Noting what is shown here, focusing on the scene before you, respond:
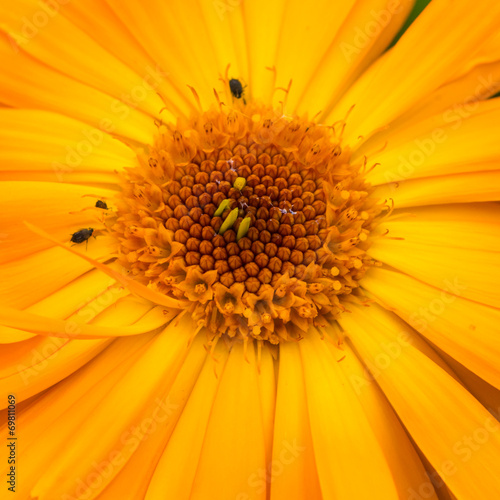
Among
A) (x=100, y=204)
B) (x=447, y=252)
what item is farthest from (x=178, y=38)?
(x=447, y=252)

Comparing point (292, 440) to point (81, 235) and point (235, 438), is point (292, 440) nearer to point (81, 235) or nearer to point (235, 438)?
point (235, 438)

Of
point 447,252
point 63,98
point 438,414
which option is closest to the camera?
point 438,414

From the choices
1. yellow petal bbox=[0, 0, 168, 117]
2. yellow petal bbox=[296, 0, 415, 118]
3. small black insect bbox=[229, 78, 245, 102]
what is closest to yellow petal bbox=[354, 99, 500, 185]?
yellow petal bbox=[296, 0, 415, 118]

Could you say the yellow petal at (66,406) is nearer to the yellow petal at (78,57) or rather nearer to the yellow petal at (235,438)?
the yellow petal at (235,438)

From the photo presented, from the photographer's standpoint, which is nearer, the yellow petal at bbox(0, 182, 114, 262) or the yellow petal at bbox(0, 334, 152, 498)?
the yellow petal at bbox(0, 334, 152, 498)

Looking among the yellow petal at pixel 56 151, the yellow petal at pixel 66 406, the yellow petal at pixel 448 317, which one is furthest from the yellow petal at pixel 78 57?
the yellow petal at pixel 448 317

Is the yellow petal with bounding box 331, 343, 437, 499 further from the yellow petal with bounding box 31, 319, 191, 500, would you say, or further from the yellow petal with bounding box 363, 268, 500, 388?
the yellow petal with bounding box 31, 319, 191, 500

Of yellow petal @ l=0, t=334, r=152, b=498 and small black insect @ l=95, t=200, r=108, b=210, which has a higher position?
small black insect @ l=95, t=200, r=108, b=210

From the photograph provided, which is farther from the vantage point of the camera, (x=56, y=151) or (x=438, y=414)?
(x=56, y=151)
